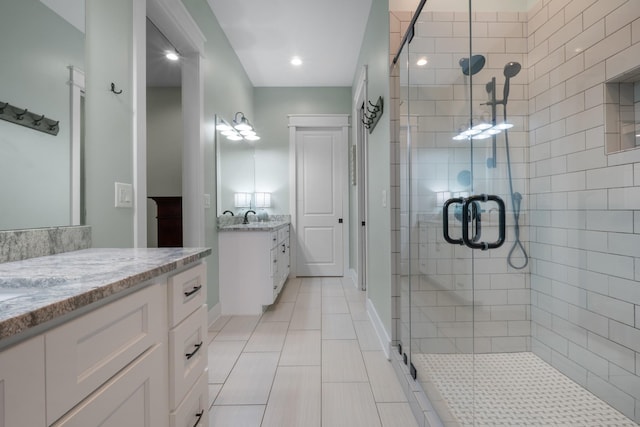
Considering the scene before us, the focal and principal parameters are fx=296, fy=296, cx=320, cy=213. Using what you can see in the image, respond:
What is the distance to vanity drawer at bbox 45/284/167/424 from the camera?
50cm

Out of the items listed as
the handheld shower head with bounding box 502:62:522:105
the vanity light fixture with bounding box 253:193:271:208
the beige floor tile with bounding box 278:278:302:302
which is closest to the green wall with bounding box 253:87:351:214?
the vanity light fixture with bounding box 253:193:271:208

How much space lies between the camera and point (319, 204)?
449 cm

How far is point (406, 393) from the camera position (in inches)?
63.8

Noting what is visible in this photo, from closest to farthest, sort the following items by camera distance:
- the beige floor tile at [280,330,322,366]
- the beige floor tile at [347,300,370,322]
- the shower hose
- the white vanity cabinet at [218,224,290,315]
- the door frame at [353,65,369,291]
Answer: the shower hose, the beige floor tile at [280,330,322,366], the beige floor tile at [347,300,370,322], the white vanity cabinet at [218,224,290,315], the door frame at [353,65,369,291]

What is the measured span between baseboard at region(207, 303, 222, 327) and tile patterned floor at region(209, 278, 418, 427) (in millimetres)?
57

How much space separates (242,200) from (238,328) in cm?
161

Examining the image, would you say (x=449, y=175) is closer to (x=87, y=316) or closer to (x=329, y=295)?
(x=87, y=316)

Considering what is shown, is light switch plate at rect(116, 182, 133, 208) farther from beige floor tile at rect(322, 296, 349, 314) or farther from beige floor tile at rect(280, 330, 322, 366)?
beige floor tile at rect(322, 296, 349, 314)

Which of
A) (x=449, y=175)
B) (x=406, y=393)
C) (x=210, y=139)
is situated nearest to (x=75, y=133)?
(x=210, y=139)

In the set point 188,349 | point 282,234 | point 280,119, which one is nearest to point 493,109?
point 188,349

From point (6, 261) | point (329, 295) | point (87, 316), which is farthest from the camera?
point (329, 295)

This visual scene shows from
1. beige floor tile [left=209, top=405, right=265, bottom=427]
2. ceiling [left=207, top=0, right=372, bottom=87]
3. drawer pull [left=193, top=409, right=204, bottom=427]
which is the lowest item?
beige floor tile [left=209, top=405, right=265, bottom=427]

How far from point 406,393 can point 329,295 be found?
1997mm

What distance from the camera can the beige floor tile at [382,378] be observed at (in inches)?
64.1
